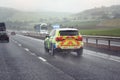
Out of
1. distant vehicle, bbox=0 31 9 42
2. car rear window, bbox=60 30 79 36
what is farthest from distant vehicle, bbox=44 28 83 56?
distant vehicle, bbox=0 31 9 42

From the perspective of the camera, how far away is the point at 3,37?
49.8m

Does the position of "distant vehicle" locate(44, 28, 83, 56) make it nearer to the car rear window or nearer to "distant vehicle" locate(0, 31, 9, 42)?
the car rear window

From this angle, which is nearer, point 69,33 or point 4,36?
point 69,33

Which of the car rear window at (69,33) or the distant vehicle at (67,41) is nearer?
the distant vehicle at (67,41)

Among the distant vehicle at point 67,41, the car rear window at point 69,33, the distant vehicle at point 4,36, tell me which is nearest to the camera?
the distant vehicle at point 67,41

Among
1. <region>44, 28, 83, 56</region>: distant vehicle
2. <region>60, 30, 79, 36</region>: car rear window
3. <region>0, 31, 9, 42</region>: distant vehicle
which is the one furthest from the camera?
<region>0, 31, 9, 42</region>: distant vehicle

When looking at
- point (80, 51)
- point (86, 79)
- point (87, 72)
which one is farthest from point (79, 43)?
point (86, 79)

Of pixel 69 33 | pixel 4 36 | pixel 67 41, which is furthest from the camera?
pixel 4 36

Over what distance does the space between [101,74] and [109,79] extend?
1.28 meters

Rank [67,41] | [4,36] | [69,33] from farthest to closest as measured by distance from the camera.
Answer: [4,36]
[69,33]
[67,41]

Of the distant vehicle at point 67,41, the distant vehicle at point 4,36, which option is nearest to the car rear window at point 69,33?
the distant vehicle at point 67,41

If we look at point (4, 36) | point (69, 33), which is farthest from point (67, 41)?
point (4, 36)

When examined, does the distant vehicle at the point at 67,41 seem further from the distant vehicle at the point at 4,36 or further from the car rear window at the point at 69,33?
the distant vehicle at the point at 4,36

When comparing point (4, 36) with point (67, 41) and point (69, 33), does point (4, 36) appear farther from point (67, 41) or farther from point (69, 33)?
point (67, 41)
